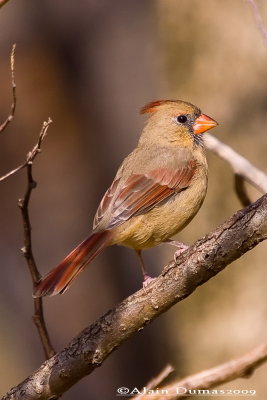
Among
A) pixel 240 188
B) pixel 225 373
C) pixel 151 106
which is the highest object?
pixel 151 106

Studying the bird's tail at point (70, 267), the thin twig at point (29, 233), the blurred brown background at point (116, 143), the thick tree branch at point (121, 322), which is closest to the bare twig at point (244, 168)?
the bird's tail at point (70, 267)

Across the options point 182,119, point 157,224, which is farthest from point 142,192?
point 182,119

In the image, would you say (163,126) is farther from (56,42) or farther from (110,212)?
(56,42)

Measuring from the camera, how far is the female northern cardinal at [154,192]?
3.39 metres

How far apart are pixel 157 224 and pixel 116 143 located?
9.27ft

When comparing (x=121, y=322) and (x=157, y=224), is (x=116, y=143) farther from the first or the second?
(x=121, y=322)

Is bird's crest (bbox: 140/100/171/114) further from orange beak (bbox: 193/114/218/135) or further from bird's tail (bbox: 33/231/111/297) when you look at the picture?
bird's tail (bbox: 33/231/111/297)

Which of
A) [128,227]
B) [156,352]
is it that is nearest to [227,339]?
[156,352]

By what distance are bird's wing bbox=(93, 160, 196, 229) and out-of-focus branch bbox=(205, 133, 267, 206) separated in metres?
0.24

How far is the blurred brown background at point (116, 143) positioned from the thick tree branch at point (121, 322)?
2.06m

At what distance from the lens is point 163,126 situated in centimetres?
414

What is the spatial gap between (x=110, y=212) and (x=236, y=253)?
3.43 ft

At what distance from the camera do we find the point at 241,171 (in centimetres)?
336

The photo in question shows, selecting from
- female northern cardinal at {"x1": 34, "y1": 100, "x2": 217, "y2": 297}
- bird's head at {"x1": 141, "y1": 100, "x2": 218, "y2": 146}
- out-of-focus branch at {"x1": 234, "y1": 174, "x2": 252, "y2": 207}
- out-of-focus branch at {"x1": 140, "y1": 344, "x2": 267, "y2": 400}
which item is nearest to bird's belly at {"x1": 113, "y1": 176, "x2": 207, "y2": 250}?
female northern cardinal at {"x1": 34, "y1": 100, "x2": 217, "y2": 297}
